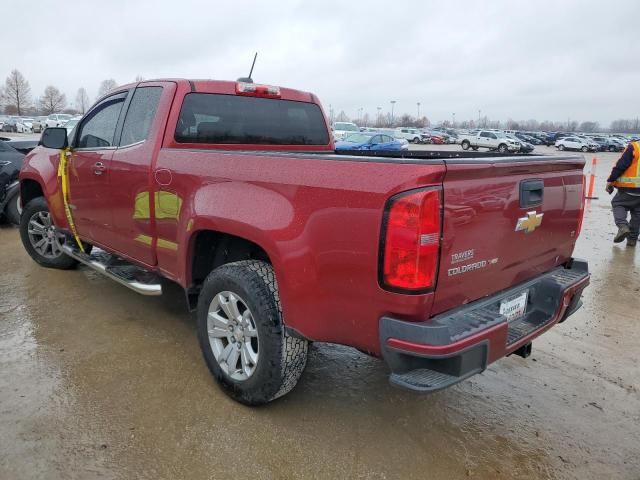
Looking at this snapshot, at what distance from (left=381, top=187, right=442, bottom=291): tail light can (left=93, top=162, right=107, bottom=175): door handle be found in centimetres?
277

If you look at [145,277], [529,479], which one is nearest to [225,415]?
[145,277]

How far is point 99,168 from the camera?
4.03m

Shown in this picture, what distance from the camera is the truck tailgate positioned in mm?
2210

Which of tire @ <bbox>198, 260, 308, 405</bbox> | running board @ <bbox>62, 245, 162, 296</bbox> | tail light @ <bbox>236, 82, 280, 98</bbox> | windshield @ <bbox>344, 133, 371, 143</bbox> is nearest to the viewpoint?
tire @ <bbox>198, 260, 308, 405</bbox>

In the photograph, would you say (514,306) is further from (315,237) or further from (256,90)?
(256,90)

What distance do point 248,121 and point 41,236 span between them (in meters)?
3.19

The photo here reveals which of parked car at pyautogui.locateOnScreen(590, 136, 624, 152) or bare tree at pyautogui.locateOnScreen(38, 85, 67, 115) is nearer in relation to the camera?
parked car at pyautogui.locateOnScreen(590, 136, 624, 152)

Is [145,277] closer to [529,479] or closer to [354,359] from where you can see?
[354,359]

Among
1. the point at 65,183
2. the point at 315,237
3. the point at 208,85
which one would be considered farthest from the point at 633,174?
the point at 65,183

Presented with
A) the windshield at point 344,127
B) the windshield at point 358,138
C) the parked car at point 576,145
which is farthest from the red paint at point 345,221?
the parked car at point 576,145

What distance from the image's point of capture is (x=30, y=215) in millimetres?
5473

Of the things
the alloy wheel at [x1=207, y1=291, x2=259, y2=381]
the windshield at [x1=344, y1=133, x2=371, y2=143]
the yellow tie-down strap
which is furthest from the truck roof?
the windshield at [x1=344, y1=133, x2=371, y2=143]

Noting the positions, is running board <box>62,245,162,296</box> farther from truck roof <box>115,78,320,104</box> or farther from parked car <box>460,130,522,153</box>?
parked car <box>460,130,522,153</box>

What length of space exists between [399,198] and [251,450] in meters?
1.53
